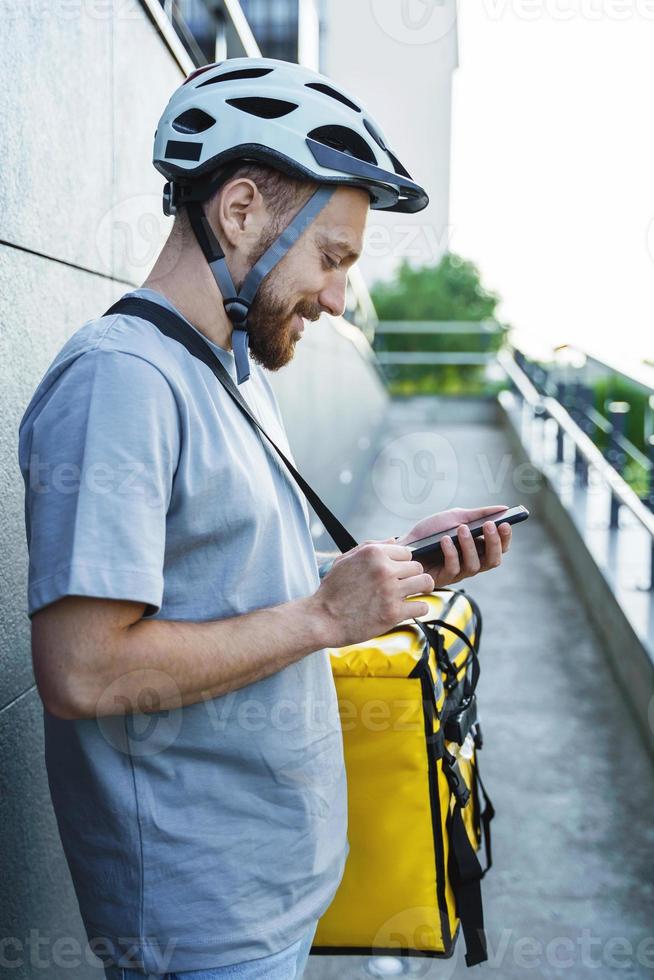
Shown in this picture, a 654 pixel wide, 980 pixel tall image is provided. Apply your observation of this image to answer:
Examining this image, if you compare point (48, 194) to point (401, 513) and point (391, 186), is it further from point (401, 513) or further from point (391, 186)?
point (401, 513)

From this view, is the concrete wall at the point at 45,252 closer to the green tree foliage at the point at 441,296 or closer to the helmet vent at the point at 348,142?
the helmet vent at the point at 348,142

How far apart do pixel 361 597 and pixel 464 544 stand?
1.41ft

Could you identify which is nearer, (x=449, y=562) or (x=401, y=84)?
(x=449, y=562)

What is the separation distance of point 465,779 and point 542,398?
8.02 metres

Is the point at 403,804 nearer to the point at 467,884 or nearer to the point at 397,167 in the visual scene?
the point at 467,884

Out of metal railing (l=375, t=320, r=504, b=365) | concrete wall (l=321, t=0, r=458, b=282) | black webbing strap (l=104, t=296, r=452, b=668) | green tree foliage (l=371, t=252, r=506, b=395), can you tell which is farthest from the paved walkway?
green tree foliage (l=371, t=252, r=506, b=395)

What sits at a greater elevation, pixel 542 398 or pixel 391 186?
pixel 391 186

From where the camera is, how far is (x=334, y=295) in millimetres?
1599

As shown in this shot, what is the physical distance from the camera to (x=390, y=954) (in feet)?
5.98

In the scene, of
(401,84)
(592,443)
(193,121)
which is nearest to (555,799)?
(193,121)

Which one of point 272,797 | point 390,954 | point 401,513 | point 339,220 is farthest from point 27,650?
point 401,513

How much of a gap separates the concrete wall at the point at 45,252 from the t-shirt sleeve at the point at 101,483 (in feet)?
2.25
